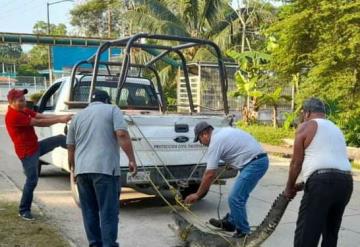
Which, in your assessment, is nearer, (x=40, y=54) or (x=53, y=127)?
(x=53, y=127)

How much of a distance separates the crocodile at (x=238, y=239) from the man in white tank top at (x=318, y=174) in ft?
0.80

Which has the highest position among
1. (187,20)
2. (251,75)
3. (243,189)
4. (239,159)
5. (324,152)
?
(187,20)

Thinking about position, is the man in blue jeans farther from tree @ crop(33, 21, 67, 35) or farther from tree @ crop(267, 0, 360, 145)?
tree @ crop(33, 21, 67, 35)

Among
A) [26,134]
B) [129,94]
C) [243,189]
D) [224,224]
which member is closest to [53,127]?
[129,94]

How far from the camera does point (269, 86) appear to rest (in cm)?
1828

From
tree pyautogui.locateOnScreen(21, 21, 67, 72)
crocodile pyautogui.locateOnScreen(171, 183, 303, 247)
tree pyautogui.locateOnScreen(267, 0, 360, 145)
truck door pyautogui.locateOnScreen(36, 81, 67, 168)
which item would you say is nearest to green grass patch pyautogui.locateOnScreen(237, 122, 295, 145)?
tree pyautogui.locateOnScreen(267, 0, 360, 145)

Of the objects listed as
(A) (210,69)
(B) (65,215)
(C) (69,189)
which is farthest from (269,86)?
(B) (65,215)

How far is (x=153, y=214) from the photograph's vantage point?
7.52 m

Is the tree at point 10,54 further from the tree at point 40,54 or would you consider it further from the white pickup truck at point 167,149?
the white pickup truck at point 167,149

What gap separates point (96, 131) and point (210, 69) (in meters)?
16.5

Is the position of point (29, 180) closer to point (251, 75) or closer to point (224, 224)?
point (224, 224)

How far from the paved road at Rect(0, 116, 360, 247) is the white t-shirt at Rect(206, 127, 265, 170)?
101 cm

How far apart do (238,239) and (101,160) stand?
1642 mm

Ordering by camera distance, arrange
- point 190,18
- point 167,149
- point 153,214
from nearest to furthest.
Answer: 1. point 167,149
2. point 153,214
3. point 190,18
